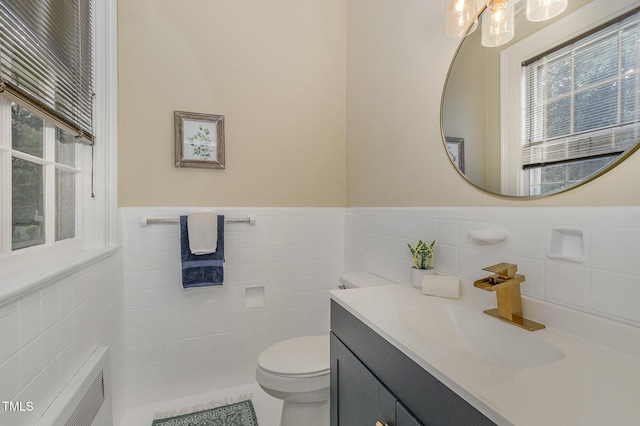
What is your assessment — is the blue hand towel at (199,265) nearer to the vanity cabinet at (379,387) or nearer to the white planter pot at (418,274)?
the vanity cabinet at (379,387)

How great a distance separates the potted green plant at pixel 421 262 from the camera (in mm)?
1276

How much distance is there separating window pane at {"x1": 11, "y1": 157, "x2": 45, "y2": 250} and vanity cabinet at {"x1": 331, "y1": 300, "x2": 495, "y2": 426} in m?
1.10

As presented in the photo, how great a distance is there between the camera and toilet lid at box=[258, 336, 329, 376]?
137cm

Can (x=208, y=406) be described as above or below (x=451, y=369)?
below

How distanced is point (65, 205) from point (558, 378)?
5.94 ft

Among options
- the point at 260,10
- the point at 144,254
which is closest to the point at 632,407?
the point at 144,254

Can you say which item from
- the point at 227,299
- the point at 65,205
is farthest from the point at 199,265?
the point at 65,205

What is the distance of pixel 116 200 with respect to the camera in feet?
5.50

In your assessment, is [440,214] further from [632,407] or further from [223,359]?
[223,359]

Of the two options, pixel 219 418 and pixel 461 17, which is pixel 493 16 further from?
pixel 219 418

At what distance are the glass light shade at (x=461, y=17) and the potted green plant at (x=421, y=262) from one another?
32.9 inches

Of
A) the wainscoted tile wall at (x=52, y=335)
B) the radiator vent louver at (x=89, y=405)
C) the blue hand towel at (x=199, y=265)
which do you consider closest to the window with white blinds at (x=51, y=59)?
the wainscoted tile wall at (x=52, y=335)

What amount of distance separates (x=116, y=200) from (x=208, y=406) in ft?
4.21

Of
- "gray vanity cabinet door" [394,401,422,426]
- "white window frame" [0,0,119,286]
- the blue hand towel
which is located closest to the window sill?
"white window frame" [0,0,119,286]
